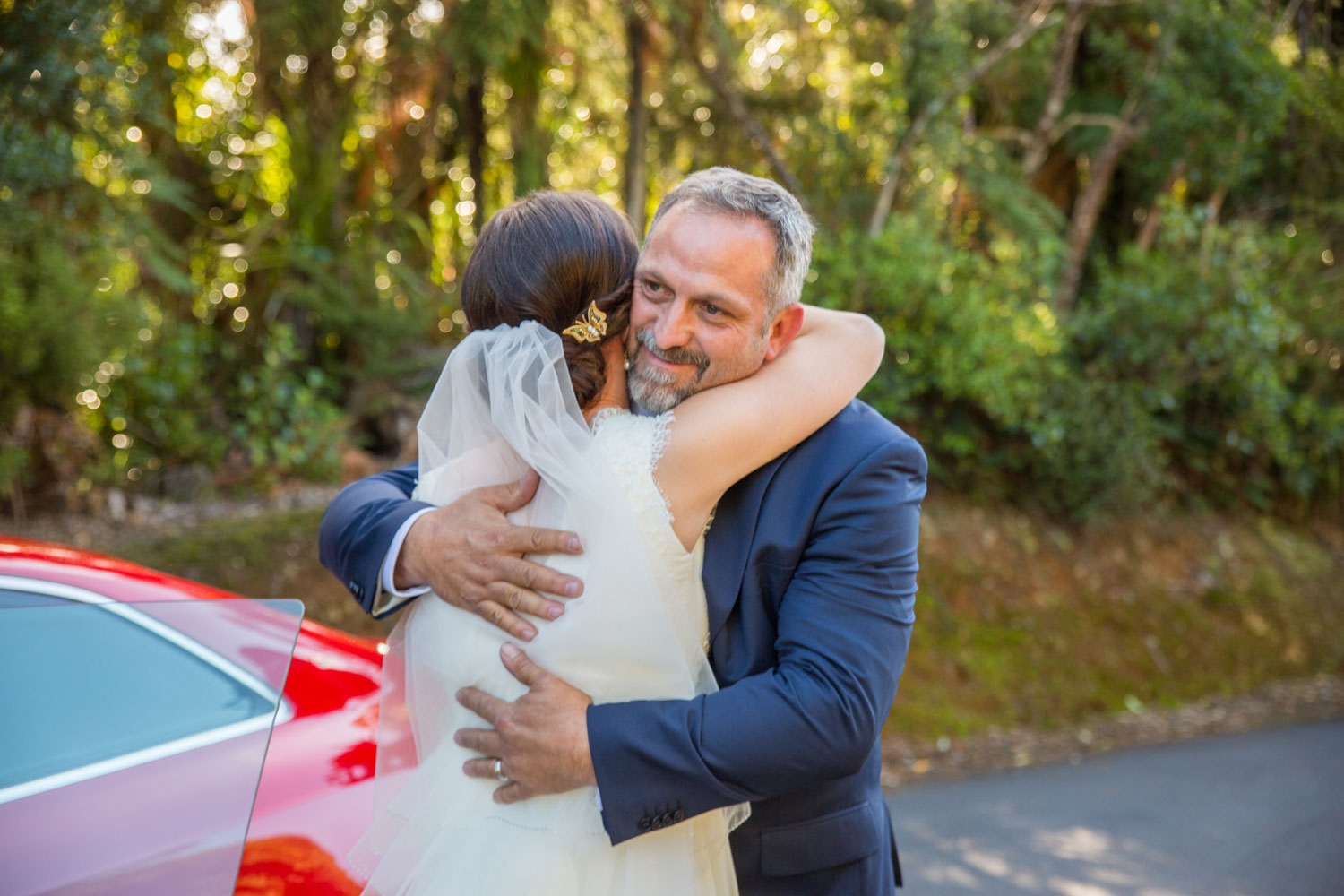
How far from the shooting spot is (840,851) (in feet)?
6.20

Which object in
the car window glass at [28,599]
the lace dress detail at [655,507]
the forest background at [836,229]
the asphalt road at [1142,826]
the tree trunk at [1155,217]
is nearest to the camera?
the lace dress detail at [655,507]

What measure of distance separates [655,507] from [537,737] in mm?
412

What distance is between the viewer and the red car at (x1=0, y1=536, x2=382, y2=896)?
164cm

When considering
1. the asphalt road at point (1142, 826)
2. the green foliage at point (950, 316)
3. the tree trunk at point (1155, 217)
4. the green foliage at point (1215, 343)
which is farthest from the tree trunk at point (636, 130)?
the asphalt road at point (1142, 826)

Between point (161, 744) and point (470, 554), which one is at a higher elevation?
point (470, 554)

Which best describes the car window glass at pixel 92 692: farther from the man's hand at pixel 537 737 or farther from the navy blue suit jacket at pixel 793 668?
the man's hand at pixel 537 737

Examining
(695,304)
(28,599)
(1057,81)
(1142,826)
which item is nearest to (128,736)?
(28,599)

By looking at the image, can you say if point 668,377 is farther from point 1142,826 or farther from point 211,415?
point 211,415

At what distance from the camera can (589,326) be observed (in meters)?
1.86

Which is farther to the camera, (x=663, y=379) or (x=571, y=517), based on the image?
(x=663, y=379)

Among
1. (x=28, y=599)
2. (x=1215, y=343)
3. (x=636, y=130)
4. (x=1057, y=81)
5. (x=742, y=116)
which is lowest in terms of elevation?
(x=28, y=599)

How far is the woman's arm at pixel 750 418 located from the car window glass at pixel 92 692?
0.97 m

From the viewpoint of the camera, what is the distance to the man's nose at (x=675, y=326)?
1853 mm

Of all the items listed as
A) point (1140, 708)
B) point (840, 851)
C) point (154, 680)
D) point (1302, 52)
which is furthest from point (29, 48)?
point (1302, 52)
